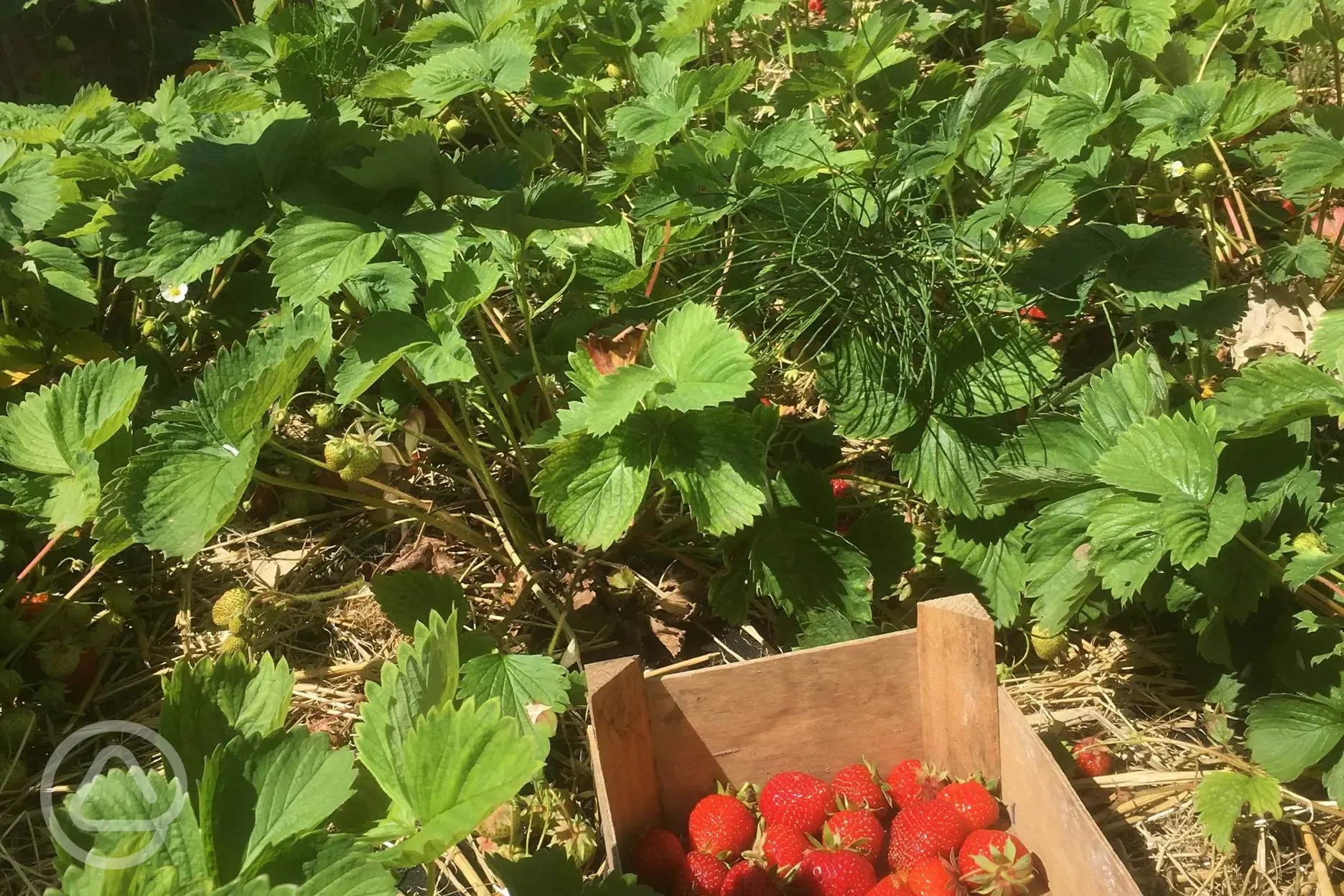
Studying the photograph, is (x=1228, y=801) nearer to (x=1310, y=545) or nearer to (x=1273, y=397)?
(x=1310, y=545)

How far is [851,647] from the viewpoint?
4.23ft

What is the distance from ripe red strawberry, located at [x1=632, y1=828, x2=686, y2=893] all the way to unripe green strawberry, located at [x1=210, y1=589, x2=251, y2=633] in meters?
0.68

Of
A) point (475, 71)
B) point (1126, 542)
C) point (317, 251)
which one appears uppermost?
point (475, 71)

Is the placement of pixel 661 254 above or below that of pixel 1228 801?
above

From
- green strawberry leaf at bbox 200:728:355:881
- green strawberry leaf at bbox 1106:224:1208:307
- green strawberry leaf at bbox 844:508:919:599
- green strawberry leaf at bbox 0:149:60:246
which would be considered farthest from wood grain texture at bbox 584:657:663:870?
green strawberry leaf at bbox 0:149:60:246

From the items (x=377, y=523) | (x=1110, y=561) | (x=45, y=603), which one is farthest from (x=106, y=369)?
(x=1110, y=561)

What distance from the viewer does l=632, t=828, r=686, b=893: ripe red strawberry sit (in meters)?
1.21

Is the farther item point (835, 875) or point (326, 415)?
point (326, 415)

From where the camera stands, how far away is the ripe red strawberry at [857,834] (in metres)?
1.22

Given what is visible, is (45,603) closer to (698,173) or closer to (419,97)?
(419,97)

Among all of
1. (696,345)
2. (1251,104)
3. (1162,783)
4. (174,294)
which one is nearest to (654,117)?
(696,345)

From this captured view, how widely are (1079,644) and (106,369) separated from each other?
1.49m

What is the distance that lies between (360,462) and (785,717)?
0.70 meters

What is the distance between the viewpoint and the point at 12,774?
1.39m
